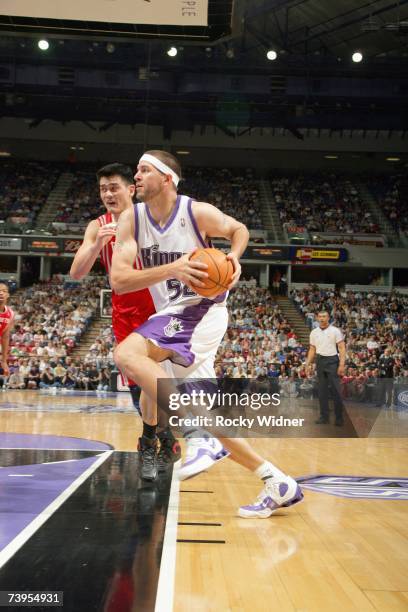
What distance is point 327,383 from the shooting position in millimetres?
9883

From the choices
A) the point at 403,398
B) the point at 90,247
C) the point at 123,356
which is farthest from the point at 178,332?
the point at 403,398

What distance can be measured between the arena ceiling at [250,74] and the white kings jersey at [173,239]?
20.4 meters

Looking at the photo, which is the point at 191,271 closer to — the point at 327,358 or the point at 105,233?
the point at 105,233

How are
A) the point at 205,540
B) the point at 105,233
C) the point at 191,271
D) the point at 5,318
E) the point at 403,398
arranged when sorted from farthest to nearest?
the point at 403,398
the point at 5,318
the point at 105,233
the point at 191,271
the point at 205,540

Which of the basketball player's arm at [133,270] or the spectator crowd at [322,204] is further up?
the spectator crowd at [322,204]

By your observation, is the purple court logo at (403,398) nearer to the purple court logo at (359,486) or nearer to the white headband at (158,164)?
the purple court logo at (359,486)

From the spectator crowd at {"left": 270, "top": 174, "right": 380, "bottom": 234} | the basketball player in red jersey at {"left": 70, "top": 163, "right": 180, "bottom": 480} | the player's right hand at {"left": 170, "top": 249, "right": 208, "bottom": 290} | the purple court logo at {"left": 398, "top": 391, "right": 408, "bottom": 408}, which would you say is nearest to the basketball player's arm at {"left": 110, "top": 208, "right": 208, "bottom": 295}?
the player's right hand at {"left": 170, "top": 249, "right": 208, "bottom": 290}

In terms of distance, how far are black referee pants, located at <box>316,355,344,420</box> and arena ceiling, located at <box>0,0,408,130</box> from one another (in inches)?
629

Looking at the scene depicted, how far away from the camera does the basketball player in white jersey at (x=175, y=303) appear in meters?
3.51

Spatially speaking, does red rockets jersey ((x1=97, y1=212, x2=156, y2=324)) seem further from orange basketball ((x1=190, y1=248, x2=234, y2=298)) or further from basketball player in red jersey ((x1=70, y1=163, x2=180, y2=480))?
orange basketball ((x1=190, y1=248, x2=234, y2=298))

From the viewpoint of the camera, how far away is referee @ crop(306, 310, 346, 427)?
9.55 meters

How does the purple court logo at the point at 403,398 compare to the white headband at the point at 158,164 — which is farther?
the purple court logo at the point at 403,398

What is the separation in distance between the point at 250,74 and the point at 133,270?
23.3m

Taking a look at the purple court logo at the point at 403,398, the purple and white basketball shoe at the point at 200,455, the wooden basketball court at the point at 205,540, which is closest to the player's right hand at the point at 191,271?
the purple and white basketball shoe at the point at 200,455
